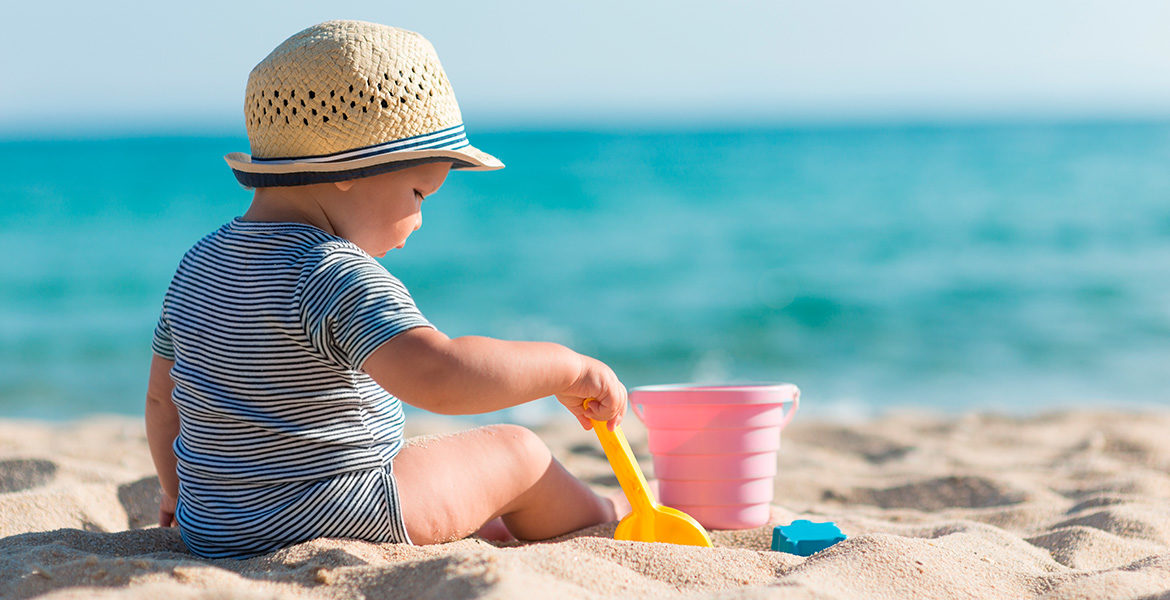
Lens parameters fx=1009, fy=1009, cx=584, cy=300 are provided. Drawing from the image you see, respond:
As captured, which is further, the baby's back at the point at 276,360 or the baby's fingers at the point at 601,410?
the baby's fingers at the point at 601,410

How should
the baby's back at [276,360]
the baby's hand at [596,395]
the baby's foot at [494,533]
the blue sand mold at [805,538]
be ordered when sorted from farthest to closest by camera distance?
the baby's foot at [494,533]
the blue sand mold at [805,538]
the baby's hand at [596,395]
the baby's back at [276,360]

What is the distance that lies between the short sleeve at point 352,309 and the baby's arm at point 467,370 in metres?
0.02

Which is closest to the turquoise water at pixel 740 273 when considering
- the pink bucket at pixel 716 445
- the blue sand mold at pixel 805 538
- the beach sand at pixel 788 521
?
the beach sand at pixel 788 521

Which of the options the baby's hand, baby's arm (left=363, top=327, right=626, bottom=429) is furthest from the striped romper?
the baby's hand

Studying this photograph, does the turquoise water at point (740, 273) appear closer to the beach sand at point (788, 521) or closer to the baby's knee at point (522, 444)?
the beach sand at point (788, 521)

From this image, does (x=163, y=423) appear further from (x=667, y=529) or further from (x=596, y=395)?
(x=667, y=529)

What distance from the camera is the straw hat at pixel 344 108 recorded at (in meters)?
1.66

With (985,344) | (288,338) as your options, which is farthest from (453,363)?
(985,344)

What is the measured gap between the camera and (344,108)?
166 centimetres

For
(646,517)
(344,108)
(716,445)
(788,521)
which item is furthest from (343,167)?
(788,521)

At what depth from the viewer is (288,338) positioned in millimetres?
1615

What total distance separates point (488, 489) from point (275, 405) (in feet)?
1.47

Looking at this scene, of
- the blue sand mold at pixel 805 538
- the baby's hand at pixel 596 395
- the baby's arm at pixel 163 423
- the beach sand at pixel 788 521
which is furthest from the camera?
the baby's arm at pixel 163 423

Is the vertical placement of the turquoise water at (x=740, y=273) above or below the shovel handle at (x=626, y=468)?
below
